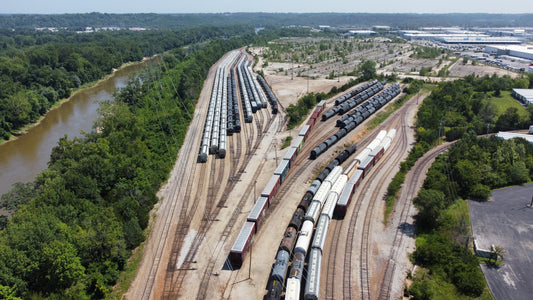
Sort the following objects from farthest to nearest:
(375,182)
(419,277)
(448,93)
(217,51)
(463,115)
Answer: (217,51) → (448,93) → (463,115) → (375,182) → (419,277)

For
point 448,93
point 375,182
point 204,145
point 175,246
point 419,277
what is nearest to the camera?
point 419,277

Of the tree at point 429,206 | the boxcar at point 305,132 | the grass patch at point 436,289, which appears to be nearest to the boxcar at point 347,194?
the tree at point 429,206

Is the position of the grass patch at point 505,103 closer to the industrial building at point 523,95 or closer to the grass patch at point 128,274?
the industrial building at point 523,95

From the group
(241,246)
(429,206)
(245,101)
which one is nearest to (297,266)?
(241,246)

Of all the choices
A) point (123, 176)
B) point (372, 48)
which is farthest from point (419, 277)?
point (372, 48)

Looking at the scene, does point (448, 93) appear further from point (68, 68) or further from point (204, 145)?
point (68, 68)

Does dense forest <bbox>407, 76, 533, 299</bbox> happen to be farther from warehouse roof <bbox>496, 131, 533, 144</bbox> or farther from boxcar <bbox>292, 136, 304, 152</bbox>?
boxcar <bbox>292, 136, 304, 152</bbox>

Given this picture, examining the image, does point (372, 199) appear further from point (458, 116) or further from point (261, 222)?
point (458, 116)
